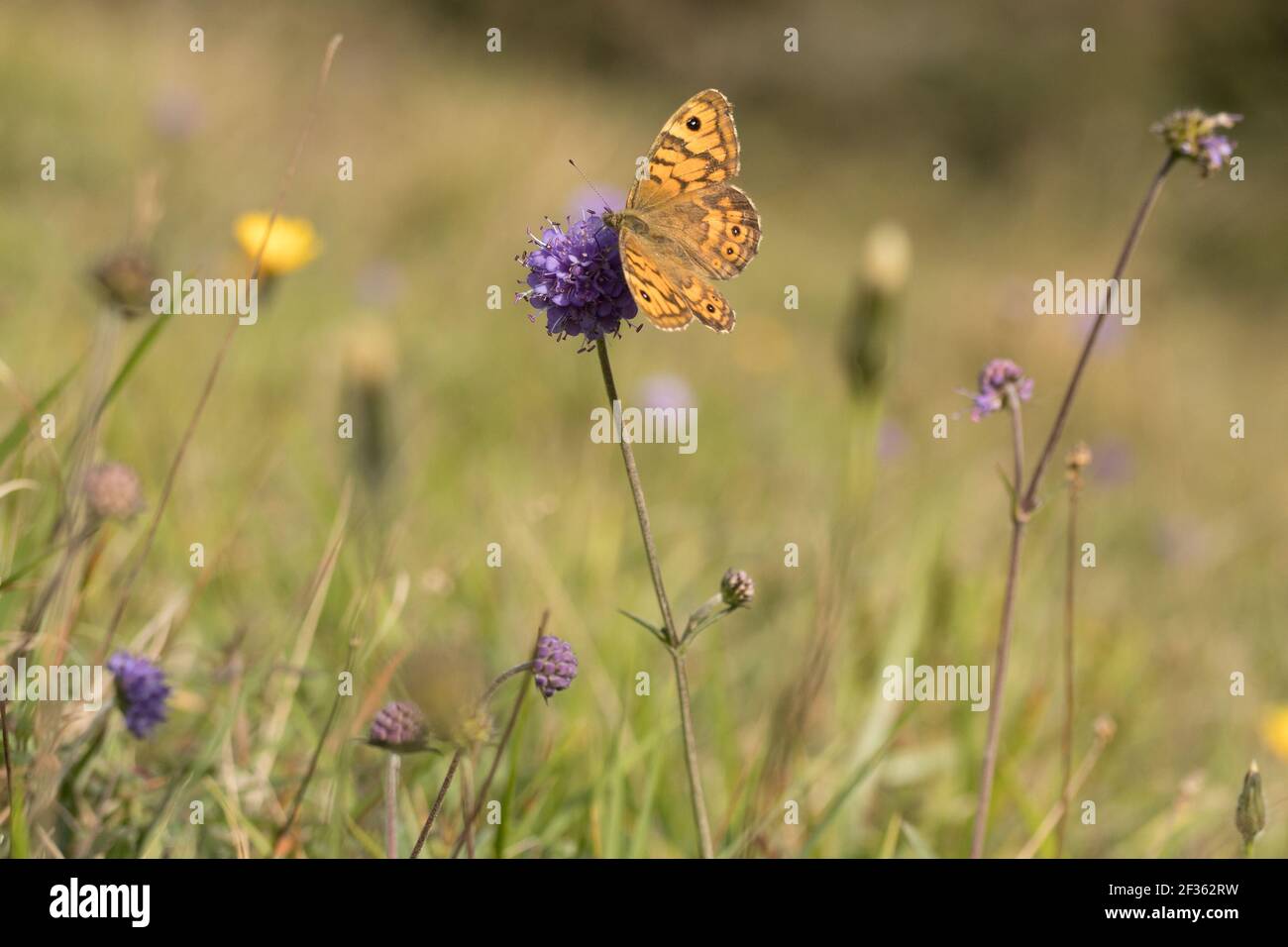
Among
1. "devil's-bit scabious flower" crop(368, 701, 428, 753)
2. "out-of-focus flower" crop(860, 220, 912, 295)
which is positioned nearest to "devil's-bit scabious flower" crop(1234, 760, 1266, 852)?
"devil's-bit scabious flower" crop(368, 701, 428, 753)

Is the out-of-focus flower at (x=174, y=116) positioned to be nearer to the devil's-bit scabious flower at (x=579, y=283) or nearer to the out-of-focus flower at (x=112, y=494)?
the out-of-focus flower at (x=112, y=494)

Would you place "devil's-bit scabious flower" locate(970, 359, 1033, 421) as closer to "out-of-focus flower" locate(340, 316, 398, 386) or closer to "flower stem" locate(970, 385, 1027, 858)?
"flower stem" locate(970, 385, 1027, 858)

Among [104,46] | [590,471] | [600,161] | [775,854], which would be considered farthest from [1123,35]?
[775,854]

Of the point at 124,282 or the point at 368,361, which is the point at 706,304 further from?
the point at 368,361

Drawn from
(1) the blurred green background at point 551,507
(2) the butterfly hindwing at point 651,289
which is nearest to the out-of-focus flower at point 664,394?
(1) the blurred green background at point 551,507

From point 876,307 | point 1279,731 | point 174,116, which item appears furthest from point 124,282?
point 174,116

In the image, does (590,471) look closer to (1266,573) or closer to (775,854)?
(775,854)
